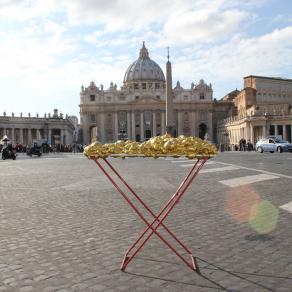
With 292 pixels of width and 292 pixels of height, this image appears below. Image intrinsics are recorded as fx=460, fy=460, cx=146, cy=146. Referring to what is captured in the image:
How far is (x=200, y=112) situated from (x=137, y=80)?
2849 centimetres

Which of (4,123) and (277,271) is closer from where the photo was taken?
(277,271)

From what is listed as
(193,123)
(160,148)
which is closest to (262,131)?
(193,123)

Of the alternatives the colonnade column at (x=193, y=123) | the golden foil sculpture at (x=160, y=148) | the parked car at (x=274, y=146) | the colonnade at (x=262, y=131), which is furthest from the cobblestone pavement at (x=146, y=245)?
the colonnade column at (x=193, y=123)

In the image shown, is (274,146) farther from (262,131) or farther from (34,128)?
(34,128)

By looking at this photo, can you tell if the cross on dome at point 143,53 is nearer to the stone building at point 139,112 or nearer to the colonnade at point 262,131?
the stone building at point 139,112

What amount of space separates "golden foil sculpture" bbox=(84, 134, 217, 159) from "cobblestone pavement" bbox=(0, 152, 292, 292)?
4.30 ft

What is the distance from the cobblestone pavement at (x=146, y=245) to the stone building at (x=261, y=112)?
6463 centimetres

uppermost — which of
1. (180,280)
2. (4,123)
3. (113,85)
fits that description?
(113,85)

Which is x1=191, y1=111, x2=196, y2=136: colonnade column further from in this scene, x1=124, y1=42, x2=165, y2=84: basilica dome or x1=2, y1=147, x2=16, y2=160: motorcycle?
x1=2, y1=147, x2=16, y2=160: motorcycle

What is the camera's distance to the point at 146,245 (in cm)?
650

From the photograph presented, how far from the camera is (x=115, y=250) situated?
6215 mm

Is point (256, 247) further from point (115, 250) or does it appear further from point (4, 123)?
point (4, 123)

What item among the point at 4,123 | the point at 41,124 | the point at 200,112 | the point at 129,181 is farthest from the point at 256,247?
the point at 200,112

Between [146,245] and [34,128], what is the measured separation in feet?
335
